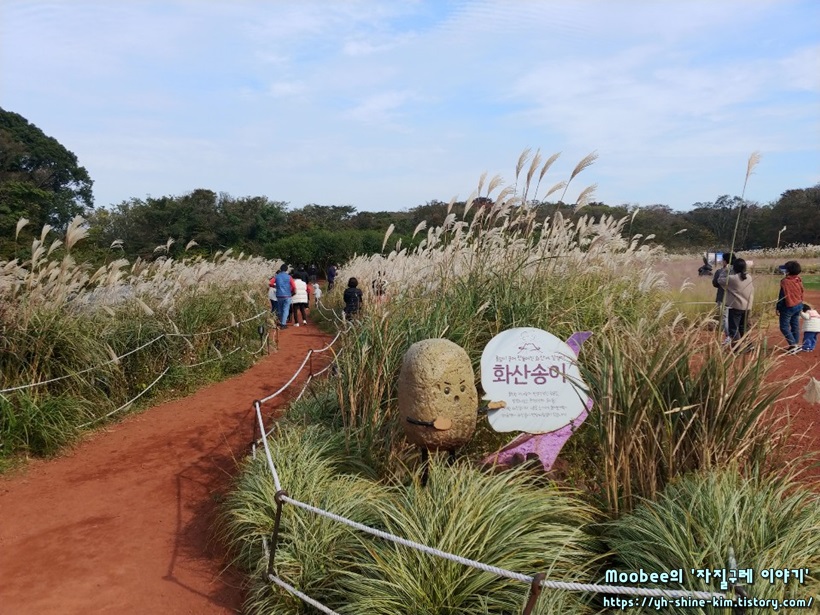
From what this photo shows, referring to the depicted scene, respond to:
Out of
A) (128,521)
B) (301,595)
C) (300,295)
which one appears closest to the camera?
(301,595)

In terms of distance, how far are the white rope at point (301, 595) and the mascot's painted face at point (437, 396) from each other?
42.3 inches

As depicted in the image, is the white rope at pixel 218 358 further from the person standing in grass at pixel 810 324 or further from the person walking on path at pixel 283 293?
the person standing in grass at pixel 810 324

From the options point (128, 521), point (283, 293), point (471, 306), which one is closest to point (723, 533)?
point (471, 306)

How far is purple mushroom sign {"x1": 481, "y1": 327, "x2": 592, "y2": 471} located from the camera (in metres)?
3.78

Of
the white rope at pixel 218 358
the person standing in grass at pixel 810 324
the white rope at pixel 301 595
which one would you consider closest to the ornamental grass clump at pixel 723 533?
the white rope at pixel 301 595

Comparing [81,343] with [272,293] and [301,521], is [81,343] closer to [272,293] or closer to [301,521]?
[301,521]

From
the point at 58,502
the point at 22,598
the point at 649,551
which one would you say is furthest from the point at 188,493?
the point at 649,551

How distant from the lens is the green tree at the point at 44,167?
32312 mm

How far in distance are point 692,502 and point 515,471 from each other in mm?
1027

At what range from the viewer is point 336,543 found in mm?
3303

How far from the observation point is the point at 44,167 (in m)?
37.1

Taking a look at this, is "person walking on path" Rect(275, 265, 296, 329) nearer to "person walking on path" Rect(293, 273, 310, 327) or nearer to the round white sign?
"person walking on path" Rect(293, 273, 310, 327)

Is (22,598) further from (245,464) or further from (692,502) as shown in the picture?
(692,502)

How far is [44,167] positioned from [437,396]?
42324 mm
